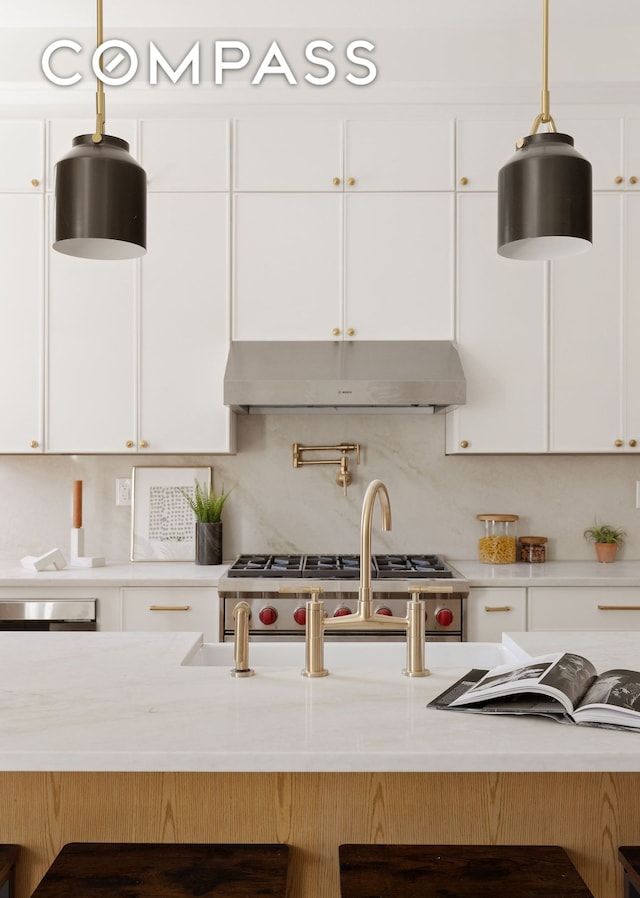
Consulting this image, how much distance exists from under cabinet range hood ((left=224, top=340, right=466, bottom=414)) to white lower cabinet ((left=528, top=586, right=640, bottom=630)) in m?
0.89

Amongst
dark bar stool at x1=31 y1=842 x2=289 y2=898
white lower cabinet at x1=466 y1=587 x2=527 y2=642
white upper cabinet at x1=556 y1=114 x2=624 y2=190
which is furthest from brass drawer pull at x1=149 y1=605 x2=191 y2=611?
white upper cabinet at x1=556 y1=114 x2=624 y2=190

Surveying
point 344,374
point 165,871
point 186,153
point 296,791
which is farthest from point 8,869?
point 186,153

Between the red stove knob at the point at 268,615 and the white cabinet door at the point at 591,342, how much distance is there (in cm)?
140

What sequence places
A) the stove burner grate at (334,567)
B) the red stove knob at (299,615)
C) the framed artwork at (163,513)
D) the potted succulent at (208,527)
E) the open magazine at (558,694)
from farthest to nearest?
the framed artwork at (163,513)
the potted succulent at (208,527)
the stove burner grate at (334,567)
the red stove knob at (299,615)
the open magazine at (558,694)

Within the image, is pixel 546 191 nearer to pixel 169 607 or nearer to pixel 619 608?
pixel 619 608

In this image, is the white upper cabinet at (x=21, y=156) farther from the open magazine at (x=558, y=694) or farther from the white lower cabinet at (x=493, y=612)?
the open magazine at (x=558, y=694)

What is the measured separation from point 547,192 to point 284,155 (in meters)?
2.23

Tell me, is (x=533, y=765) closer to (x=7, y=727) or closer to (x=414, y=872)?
(x=414, y=872)

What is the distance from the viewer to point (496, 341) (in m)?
3.71

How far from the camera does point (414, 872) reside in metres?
1.54

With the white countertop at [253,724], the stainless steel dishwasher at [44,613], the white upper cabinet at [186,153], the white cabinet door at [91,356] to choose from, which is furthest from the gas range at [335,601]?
the white upper cabinet at [186,153]

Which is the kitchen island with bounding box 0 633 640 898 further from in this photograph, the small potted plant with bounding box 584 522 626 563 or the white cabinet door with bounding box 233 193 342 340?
the small potted plant with bounding box 584 522 626 563

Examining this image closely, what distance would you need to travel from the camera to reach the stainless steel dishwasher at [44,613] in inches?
135

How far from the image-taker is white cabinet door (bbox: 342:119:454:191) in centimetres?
372
